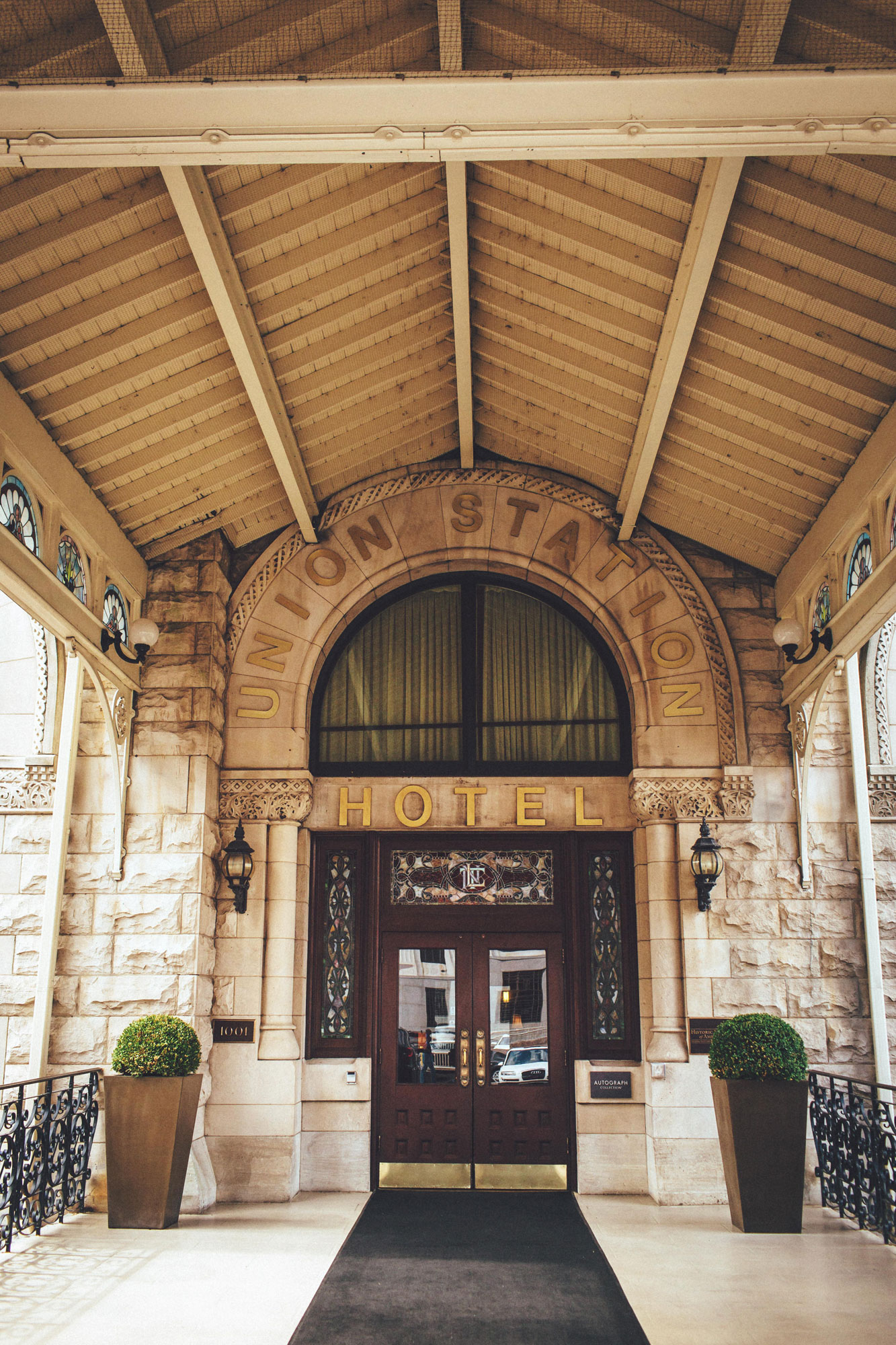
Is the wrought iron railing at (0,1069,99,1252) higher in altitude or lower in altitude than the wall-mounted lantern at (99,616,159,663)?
lower

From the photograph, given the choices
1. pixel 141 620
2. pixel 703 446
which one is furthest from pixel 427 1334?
pixel 703 446

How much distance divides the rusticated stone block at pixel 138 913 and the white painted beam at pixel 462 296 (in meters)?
4.56

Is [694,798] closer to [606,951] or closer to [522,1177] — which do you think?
[606,951]

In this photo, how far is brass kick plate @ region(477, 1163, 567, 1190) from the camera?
29.3 ft

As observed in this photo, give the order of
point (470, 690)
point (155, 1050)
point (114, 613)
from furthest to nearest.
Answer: point (470, 690) → point (114, 613) → point (155, 1050)

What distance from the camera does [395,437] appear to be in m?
9.62

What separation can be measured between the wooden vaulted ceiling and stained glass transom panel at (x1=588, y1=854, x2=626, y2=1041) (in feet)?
9.87

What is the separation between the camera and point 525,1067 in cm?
920

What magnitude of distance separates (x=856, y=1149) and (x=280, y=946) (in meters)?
4.54

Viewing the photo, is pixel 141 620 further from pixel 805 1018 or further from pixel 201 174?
pixel 805 1018

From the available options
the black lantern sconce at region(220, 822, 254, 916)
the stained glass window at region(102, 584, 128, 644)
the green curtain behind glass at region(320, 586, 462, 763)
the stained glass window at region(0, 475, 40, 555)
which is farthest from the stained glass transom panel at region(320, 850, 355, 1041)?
the stained glass window at region(0, 475, 40, 555)

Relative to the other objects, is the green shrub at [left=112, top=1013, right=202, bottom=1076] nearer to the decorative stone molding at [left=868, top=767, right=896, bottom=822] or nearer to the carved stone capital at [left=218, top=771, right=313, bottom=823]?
the carved stone capital at [left=218, top=771, right=313, bottom=823]

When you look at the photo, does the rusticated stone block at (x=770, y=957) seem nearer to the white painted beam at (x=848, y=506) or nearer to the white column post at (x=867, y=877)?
the white column post at (x=867, y=877)

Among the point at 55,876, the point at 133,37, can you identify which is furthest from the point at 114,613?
the point at 133,37
